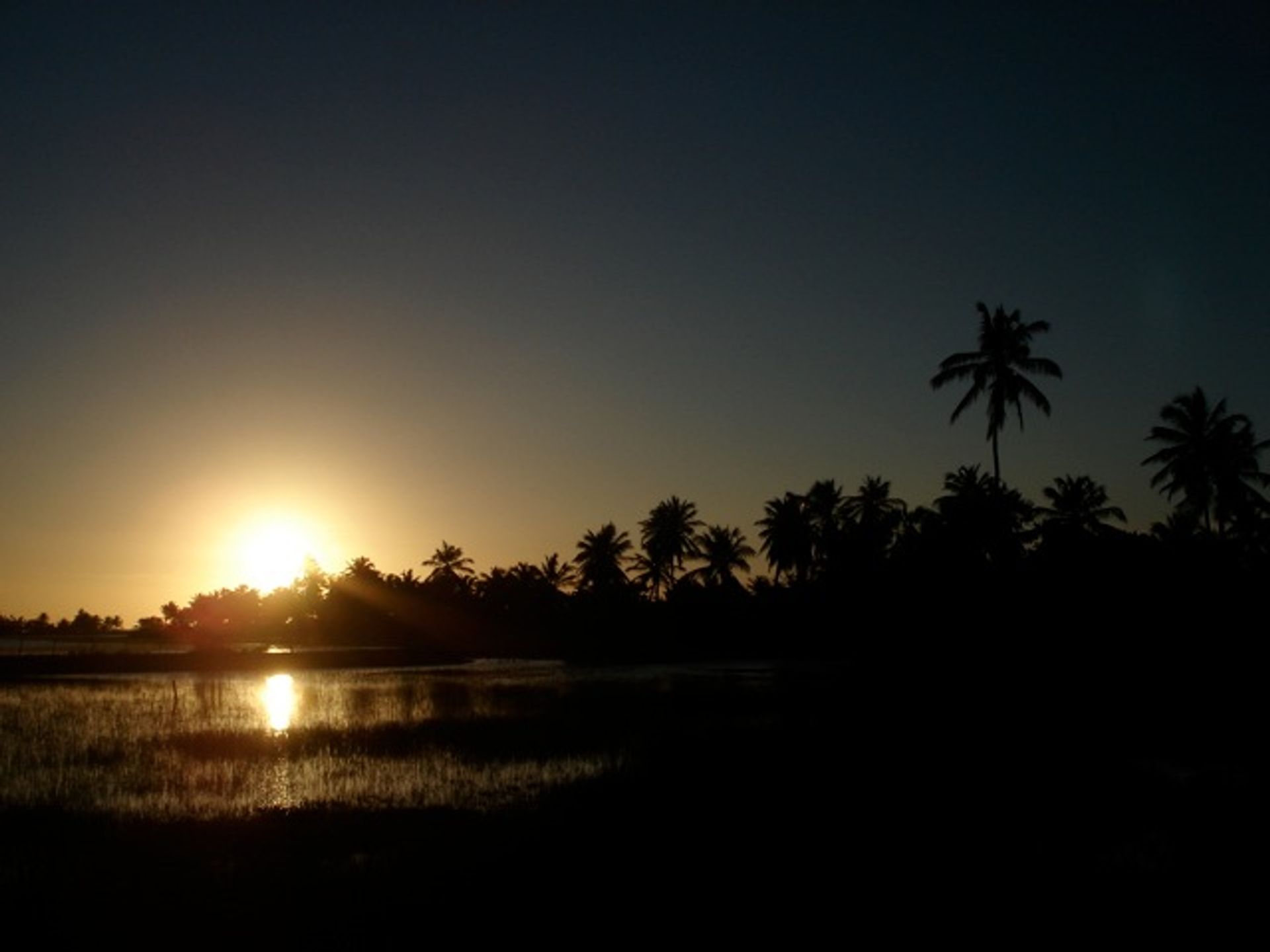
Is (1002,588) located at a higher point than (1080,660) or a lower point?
higher

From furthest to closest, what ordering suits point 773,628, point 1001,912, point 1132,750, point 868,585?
point 773,628
point 868,585
point 1132,750
point 1001,912

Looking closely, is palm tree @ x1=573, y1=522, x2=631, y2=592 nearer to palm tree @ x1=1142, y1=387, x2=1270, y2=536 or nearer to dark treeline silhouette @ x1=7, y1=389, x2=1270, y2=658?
dark treeline silhouette @ x1=7, y1=389, x2=1270, y2=658

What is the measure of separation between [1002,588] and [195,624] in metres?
103

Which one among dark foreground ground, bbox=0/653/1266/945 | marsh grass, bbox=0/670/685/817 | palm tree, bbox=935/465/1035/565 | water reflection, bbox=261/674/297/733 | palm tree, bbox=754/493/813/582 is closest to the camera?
dark foreground ground, bbox=0/653/1266/945

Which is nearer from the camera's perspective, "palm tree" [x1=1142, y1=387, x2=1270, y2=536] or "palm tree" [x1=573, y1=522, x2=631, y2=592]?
"palm tree" [x1=1142, y1=387, x2=1270, y2=536]

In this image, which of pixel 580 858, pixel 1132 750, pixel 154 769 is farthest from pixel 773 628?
pixel 580 858

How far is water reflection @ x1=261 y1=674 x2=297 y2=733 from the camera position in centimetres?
2937

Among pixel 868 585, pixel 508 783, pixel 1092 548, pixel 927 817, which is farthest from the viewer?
pixel 868 585

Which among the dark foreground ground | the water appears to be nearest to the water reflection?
the water

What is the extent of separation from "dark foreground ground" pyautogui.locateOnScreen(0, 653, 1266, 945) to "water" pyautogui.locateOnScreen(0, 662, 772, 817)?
4.90 feet

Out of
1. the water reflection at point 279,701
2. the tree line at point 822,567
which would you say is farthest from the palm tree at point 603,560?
the water reflection at point 279,701

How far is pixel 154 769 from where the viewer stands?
67.8ft

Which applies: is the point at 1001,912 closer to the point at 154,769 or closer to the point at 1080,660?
the point at 154,769

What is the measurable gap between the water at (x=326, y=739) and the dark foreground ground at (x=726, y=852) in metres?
1.49
